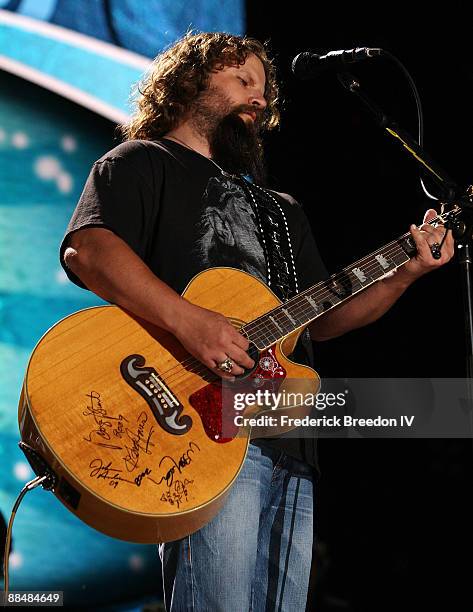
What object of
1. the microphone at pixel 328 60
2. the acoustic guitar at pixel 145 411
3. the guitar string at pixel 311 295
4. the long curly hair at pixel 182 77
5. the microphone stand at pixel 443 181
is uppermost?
the long curly hair at pixel 182 77

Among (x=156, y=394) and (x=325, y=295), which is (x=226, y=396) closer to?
(x=156, y=394)

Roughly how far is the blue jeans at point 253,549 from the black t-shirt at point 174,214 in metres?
0.10

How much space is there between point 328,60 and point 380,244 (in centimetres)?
156

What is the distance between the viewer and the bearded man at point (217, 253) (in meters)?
1.86

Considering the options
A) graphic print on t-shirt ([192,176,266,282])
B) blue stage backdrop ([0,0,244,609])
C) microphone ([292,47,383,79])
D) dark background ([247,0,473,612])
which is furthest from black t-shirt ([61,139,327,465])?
dark background ([247,0,473,612])

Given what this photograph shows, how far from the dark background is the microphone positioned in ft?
4.56

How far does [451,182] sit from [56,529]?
6.75 ft

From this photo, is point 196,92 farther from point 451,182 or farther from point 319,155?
point 319,155

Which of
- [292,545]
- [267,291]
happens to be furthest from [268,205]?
[292,545]

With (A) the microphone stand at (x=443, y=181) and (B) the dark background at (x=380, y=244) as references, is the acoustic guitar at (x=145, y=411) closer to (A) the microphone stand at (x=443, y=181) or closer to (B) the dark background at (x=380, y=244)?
(A) the microphone stand at (x=443, y=181)

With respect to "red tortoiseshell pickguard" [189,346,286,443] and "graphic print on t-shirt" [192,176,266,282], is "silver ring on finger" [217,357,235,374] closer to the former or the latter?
"red tortoiseshell pickguard" [189,346,286,443]

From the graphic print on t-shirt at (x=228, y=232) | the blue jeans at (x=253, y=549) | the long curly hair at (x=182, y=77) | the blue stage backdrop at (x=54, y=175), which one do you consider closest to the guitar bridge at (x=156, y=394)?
the blue jeans at (x=253, y=549)

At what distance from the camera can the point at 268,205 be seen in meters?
2.43

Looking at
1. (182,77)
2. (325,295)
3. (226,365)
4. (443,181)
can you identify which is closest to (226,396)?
(226,365)
